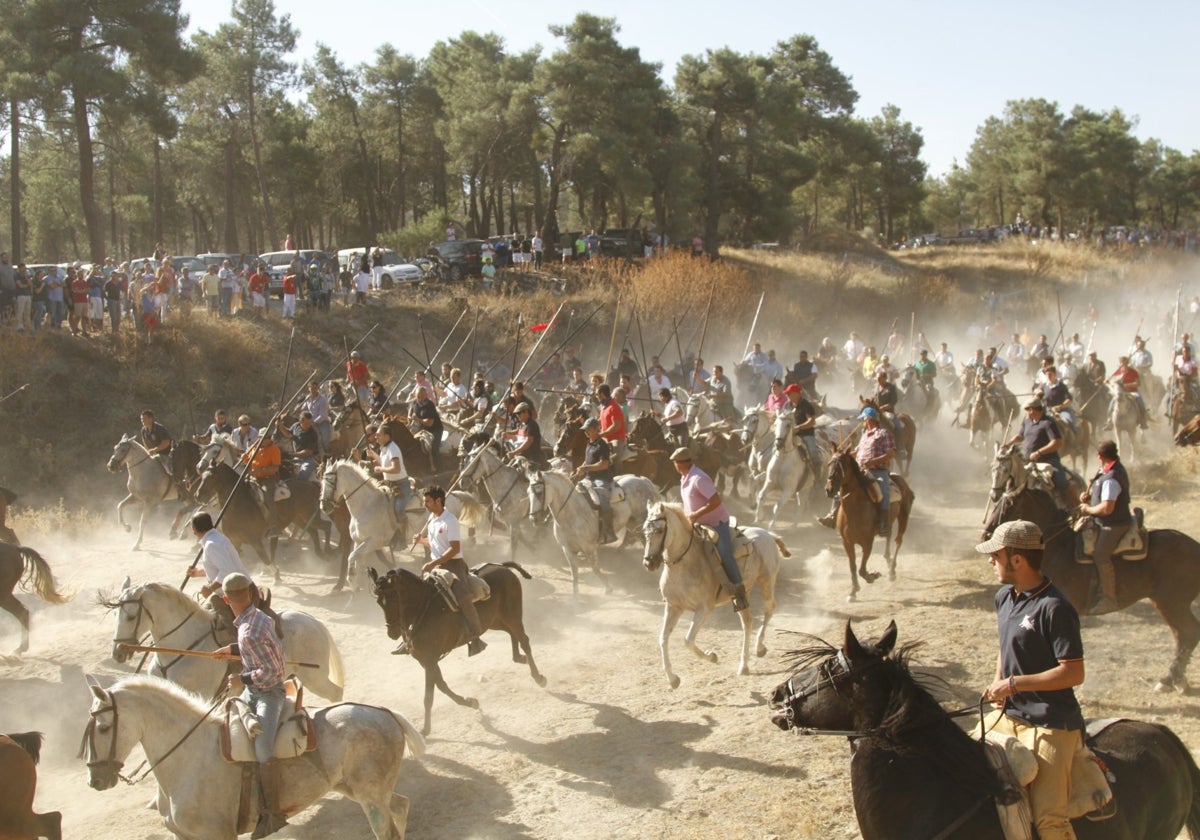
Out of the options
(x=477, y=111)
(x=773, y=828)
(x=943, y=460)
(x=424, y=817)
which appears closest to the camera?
(x=773, y=828)

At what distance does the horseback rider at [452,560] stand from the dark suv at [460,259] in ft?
98.1

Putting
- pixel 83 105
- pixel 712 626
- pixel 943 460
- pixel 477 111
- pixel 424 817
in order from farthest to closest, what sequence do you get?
pixel 477 111 → pixel 83 105 → pixel 943 460 → pixel 712 626 → pixel 424 817

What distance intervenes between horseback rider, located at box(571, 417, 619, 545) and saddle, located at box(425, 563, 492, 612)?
181 inches

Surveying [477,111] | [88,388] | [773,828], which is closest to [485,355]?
[88,388]

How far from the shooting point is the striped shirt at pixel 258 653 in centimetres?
748

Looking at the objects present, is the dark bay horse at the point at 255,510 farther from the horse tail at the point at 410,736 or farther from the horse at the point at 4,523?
the horse tail at the point at 410,736

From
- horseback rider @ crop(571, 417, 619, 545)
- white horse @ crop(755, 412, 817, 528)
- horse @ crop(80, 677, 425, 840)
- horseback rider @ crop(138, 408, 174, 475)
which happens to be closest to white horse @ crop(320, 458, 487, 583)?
horseback rider @ crop(571, 417, 619, 545)

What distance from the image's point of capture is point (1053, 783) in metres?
5.54

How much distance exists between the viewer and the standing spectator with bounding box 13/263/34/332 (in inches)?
1065

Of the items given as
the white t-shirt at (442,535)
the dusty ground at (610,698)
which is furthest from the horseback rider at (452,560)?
the dusty ground at (610,698)

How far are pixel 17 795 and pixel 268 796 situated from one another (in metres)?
1.68

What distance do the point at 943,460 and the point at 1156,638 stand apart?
12937mm

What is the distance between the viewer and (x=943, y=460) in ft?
80.2

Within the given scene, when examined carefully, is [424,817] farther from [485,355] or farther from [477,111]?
[477,111]
